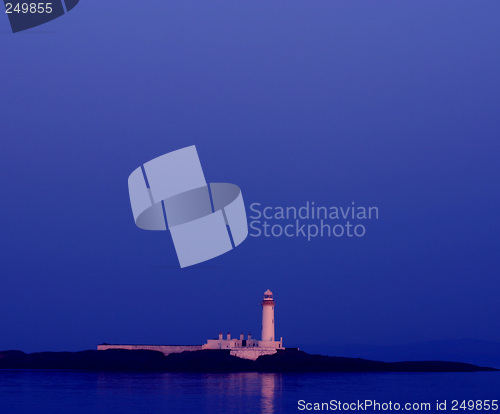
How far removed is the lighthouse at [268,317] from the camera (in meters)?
51.1

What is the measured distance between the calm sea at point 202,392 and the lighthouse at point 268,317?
2.38 metres

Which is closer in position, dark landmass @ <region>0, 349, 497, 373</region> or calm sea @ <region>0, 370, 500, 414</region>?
calm sea @ <region>0, 370, 500, 414</region>

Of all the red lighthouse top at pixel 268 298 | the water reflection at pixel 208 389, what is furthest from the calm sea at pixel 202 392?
the red lighthouse top at pixel 268 298

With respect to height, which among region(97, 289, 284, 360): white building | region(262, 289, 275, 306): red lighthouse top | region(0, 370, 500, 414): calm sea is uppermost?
region(262, 289, 275, 306): red lighthouse top

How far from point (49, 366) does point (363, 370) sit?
72.8 ft

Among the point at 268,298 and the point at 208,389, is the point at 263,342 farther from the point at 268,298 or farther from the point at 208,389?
the point at 208,389

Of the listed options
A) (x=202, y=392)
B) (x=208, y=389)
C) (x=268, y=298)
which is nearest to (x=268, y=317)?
(x=268, y=298)

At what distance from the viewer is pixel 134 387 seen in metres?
40.2

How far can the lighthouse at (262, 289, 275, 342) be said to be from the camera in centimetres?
5112

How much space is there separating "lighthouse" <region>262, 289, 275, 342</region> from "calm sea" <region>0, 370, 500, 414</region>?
7.80 ft

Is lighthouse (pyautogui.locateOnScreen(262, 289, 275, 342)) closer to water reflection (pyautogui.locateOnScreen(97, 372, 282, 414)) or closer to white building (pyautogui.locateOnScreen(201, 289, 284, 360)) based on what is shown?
white building (pyautogui.locateOnScreen(201, 289, 284, 360))

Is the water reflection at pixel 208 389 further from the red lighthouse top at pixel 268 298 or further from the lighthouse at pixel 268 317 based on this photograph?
the red lighthouse top at pixel 268 298

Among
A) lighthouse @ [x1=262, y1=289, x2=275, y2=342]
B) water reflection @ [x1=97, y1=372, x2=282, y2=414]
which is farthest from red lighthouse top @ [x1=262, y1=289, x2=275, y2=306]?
water reflection @ [x1=97, y1=372, x2=282, y2=414]

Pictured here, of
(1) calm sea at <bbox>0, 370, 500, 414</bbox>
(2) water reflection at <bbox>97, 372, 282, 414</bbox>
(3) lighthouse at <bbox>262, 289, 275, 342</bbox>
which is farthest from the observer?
(3) lighthouse at <bbox>262, 289, 275, 342</bbox>
